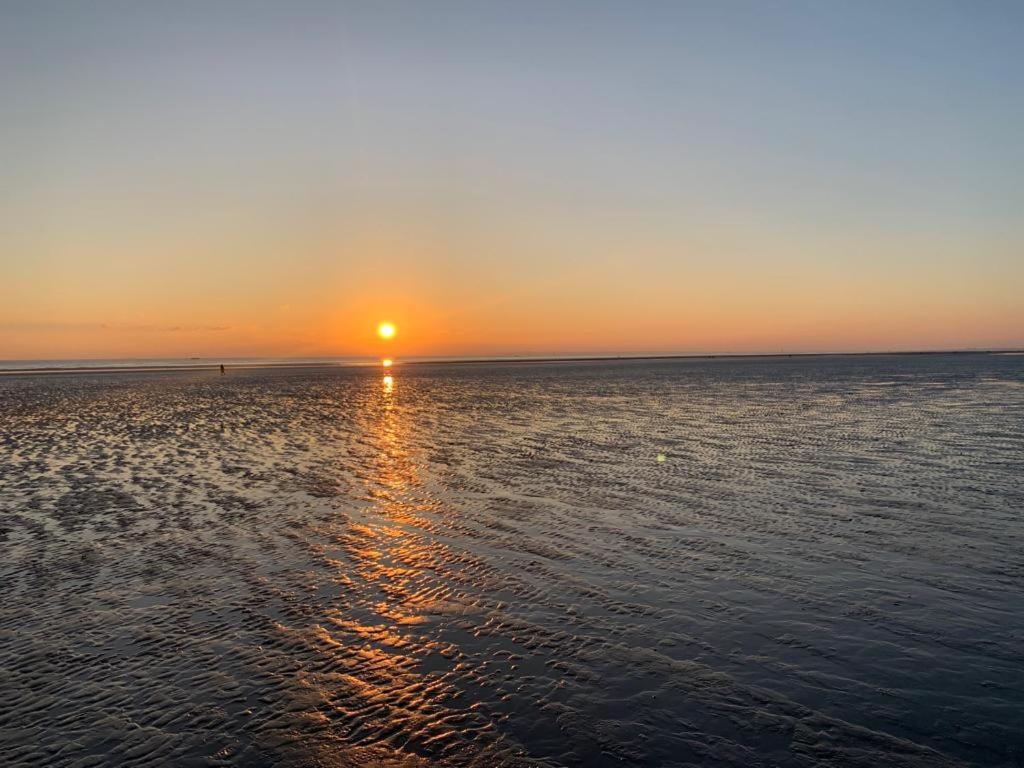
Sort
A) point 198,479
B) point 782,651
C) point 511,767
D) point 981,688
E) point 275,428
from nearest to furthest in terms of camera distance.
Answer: point 511,767
point 981,688
point 782,651
point 198,479
point 275,428

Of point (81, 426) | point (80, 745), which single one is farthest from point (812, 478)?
point (81, 426)

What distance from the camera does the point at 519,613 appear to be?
12453 millimetres

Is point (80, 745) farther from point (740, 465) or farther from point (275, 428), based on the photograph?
point (275, 428)

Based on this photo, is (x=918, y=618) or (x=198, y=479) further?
(x=198, y=479)

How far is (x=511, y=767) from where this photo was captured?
7805 millimetres

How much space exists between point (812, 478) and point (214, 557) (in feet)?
72.6

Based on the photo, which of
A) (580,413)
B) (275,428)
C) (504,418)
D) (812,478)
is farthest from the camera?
(580,413)

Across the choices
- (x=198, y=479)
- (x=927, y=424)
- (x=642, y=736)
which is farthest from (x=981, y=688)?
(x=927, y=424)

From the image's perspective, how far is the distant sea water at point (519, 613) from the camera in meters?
8.49

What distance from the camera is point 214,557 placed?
16.2 metres

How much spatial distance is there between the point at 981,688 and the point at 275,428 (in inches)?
1672

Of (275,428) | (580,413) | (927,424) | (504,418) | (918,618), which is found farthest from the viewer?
(580,413)

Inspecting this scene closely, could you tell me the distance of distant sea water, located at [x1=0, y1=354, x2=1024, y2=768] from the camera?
849 centimetres

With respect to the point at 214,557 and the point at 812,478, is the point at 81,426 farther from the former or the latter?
the point at 812,478
